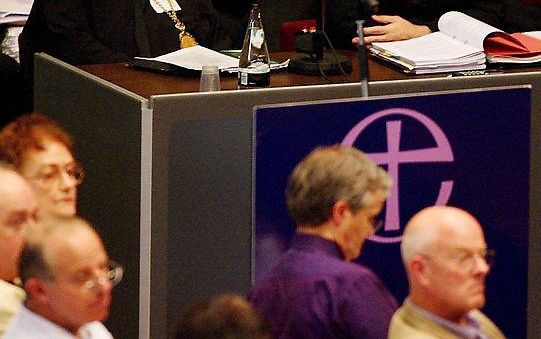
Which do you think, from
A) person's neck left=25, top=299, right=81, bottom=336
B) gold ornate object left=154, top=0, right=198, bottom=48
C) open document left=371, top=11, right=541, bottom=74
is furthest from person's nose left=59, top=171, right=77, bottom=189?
gold ornate object left=154, top=0, right=198, bottom=48

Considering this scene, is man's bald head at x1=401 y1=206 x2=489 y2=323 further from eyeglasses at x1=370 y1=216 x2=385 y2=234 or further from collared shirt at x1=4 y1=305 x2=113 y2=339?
collared shirt at x1=4 y1=305 x2=113 y2=339

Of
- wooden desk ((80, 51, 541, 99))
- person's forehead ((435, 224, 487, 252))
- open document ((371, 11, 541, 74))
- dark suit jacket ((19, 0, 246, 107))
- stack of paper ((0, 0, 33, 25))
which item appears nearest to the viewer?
person's forehead ((435, 224, 487, 252))

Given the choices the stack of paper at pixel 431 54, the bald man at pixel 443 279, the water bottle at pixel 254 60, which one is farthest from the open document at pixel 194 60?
the bald man at pixel 443 279

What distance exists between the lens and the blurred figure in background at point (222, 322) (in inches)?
81.4

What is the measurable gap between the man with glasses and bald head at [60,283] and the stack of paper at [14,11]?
3.16 metres

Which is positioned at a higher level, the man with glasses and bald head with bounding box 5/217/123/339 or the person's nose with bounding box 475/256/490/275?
the man with glasses and bald head with bounding box 5/217/123/339

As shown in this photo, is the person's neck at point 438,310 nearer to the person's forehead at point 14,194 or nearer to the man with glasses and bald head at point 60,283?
the man with glasses and bald head at point 60,283

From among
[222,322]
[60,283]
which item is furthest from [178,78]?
[222,322]

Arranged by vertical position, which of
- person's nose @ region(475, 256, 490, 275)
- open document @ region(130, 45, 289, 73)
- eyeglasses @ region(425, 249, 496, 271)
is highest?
open document @ region(130, 45, 289, 73)

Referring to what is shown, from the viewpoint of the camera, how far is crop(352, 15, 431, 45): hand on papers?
13.1 ft

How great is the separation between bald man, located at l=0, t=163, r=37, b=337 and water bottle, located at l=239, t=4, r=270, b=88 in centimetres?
104

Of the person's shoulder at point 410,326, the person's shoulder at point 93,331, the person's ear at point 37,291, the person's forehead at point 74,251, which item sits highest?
the person's forehead at point 74,251

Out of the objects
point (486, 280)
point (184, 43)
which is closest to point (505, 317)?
point (486, 280)

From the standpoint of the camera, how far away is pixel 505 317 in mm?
3371
